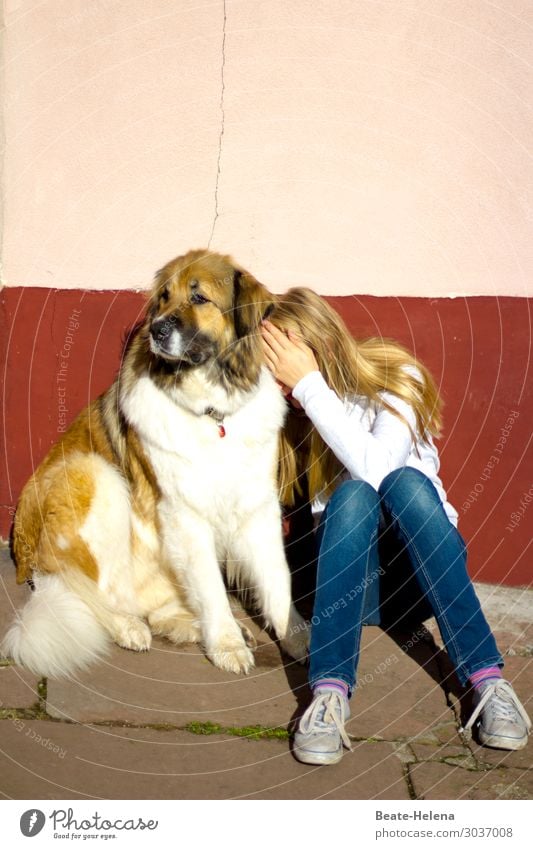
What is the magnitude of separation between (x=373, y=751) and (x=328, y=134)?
251 centimetres

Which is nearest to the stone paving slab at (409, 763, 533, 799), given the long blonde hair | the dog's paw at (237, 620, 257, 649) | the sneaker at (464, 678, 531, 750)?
the sneaker at (464, 678, 531, 750)

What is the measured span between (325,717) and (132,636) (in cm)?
95

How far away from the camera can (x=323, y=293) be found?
3959 mm

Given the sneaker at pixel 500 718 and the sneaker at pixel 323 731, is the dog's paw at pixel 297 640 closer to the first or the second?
the sneaker at pixel 323 731

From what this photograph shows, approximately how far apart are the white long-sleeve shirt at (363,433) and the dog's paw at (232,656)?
0.81 m

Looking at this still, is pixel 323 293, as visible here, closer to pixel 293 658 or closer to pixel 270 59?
pixel 270 59

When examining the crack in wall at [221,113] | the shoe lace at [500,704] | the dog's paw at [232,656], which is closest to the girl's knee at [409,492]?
the shoe lace at [500,704]

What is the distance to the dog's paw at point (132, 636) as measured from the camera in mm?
3463

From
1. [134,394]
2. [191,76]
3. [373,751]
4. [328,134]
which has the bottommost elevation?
[373,751]

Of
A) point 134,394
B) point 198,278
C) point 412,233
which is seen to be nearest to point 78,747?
point 134,394

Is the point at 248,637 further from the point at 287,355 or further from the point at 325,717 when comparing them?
the point at 287,355

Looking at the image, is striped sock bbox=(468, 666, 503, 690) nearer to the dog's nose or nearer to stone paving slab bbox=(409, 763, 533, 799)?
stone paving slab bbox=(409, 763, 533, 799)

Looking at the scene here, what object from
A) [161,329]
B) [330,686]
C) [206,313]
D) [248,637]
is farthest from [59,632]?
[206,313]

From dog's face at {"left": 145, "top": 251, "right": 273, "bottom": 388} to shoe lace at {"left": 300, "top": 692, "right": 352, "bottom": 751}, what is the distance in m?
1.19
